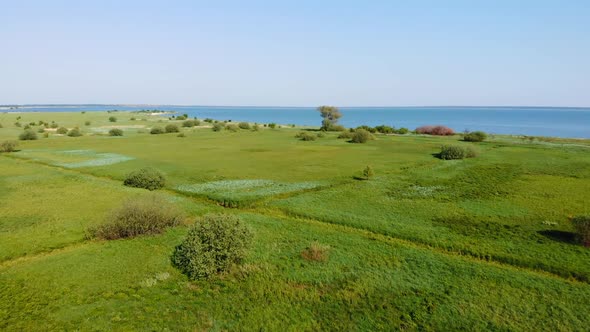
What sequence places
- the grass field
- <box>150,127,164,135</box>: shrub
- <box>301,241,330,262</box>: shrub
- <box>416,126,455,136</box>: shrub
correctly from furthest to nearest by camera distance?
1. <box>150,127,164,135</box>: shrub
2. <box>416,126,455,136</box>: shrub
3. <box>301,241,330,262</box>: shrub
4. the grass field

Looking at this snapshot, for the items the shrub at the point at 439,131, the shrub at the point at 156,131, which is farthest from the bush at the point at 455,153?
the shrub at the point at 156,131

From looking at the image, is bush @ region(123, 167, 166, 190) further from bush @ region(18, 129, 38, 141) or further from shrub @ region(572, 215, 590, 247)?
bush @ region(18, 129, 38, 141)

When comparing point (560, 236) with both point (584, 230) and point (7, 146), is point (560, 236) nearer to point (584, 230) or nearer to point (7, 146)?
point (584, 230)

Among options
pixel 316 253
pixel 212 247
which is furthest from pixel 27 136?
pixel 316 253

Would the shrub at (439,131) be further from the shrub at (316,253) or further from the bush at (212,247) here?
the bush at (212,247)

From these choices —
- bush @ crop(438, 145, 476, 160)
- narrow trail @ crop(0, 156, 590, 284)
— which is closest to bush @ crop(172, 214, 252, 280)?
narrow trail @ crop(0, 156, 590, 284)
